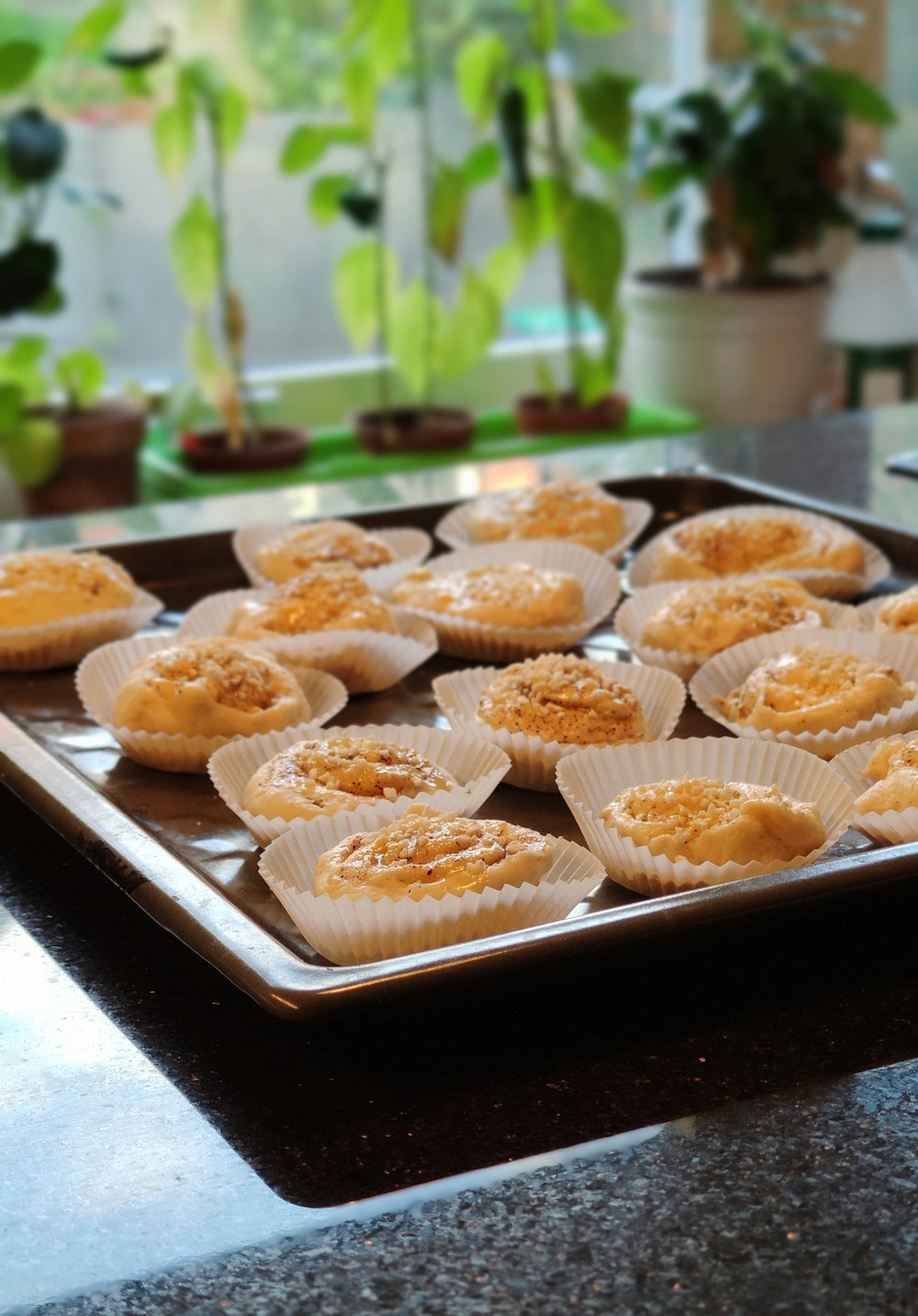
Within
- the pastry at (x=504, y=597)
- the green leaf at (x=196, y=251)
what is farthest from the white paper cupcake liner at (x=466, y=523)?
the green leaf at (x=196, y=251)

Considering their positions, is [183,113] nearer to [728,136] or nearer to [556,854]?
[728,136]

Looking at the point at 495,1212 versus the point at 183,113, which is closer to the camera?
the point at 495,1212

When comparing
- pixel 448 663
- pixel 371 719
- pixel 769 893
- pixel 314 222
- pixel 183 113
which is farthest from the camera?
pixel 314 222

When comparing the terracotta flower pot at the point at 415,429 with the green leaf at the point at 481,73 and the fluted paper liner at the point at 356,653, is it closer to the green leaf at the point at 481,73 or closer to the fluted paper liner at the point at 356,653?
the green leaf at the point at 481,73

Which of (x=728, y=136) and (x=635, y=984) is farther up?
(x=728, y=136)

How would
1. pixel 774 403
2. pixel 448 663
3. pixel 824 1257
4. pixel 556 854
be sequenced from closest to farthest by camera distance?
pixel 824 1257 < pixel 556 854 < pixel 448 663 < pixel 774 403

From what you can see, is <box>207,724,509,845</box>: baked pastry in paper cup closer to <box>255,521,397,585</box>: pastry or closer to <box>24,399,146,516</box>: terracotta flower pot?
<box>255,521,397,585</box>: pastry

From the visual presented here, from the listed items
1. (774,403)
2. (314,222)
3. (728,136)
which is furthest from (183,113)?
(774,403)
